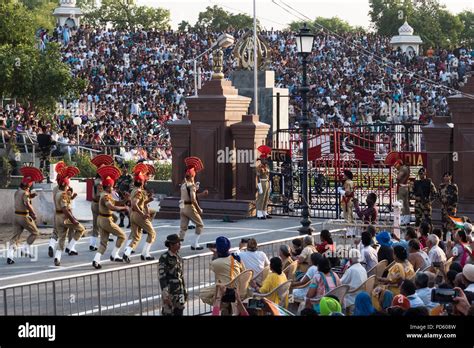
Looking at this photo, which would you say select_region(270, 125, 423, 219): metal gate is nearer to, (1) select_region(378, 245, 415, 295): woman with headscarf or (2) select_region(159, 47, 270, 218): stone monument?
(2) select_region(159, 47, 270, 218): stone monument

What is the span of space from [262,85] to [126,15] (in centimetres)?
5349

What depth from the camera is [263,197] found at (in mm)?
28562

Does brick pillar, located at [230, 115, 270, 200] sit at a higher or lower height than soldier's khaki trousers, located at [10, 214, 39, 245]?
higher

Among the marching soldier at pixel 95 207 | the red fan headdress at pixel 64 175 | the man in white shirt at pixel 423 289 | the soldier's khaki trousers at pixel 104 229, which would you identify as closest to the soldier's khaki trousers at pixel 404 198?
the marching soldier at pixel 95 207

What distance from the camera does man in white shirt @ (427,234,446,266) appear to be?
55.7ft

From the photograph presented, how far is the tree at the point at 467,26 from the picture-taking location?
8974 cm

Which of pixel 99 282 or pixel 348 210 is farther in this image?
pixel 348 210

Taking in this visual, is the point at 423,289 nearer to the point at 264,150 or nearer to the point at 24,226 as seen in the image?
the point at 24,226

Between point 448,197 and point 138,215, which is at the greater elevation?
point 448,197

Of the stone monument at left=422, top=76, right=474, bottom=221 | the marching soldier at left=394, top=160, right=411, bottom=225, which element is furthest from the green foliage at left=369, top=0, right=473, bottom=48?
the marching soldier at left=394, top=160, right=411, bottom=225

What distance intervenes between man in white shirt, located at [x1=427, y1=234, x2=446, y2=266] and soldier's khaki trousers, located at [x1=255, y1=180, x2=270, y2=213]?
11.0 metres

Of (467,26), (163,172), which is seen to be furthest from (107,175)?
(467,26)

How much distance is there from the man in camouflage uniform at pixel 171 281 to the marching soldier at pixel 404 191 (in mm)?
12436

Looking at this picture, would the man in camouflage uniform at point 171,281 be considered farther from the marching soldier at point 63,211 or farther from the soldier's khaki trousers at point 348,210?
the soldier's khaki trousers at point 348,210
